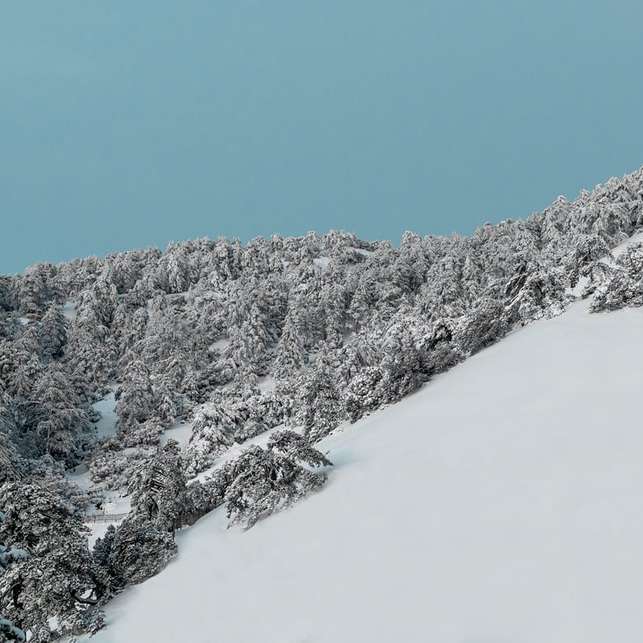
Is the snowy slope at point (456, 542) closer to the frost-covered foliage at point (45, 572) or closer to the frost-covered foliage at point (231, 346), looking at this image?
the frost-covered foliage at point (45, 572)

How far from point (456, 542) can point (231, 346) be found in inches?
1974

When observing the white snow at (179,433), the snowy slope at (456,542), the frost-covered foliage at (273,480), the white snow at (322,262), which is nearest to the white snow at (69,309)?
the white snow at (322,262)

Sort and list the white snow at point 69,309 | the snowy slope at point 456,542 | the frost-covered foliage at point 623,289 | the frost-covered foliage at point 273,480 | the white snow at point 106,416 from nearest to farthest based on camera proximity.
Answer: the snowy slope at point 456,542 < the frost-covered foliage at point 273,480 < the frost-covered foliage at point 623,289 < the white snow at point 106,416 < the white snow at point 69,309

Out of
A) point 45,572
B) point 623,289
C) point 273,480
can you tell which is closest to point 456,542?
point 273,480

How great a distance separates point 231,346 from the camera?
61000 mm

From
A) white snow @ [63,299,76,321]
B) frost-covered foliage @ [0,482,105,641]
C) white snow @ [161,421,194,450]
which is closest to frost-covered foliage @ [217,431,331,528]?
frost-covered foliage @ [0,482,105,641]

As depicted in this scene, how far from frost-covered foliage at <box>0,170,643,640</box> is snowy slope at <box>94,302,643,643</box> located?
1.67 meters

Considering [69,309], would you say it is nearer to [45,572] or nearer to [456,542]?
[45,572]

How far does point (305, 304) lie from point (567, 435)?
51.4 meters

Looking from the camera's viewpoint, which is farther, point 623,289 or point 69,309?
point 69,309

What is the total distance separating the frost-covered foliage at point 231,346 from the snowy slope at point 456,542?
5.47ft

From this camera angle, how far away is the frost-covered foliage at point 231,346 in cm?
1795

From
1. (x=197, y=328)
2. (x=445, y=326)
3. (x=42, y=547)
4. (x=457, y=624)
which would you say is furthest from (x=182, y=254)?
(x=457, y=624)

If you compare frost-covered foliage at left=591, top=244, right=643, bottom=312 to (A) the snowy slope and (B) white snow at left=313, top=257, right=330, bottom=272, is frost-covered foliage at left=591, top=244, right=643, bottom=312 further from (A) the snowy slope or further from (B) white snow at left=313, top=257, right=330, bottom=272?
(B) white snow at left=313, top=257, right=330, bottom=272
